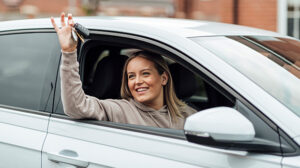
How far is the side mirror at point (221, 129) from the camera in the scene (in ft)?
5.90

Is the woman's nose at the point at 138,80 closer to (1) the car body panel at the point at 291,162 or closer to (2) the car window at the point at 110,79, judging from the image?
(2) the car window at the point at 110,79

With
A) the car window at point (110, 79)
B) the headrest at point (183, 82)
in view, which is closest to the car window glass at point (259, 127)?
the car window at point (110, 79)

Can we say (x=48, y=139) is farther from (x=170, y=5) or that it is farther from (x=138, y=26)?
(x=170, y=5)

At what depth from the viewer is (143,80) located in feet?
8.87

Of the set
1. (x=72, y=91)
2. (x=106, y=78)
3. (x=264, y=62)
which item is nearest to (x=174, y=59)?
(x=264, y=62)

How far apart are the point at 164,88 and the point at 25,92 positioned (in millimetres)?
851

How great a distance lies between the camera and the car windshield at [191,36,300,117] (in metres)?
2.09

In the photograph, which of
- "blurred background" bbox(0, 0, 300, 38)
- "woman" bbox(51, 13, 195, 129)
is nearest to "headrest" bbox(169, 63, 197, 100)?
"woman" bbox(51, 13, 195, 129)

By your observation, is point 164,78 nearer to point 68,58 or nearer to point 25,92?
point 68,58

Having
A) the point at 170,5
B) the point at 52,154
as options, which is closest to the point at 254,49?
the point at 52,154

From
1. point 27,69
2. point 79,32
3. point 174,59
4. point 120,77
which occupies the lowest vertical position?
point 120,77

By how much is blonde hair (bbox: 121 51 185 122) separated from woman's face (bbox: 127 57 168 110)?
0.10 feet

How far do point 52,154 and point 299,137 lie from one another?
1.24 m

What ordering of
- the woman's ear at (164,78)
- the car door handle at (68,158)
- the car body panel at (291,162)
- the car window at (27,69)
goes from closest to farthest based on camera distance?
the car body panel at (291,162), the car door handle at (68,158), the car window at (27,69), the woman's ear at (164,78)
